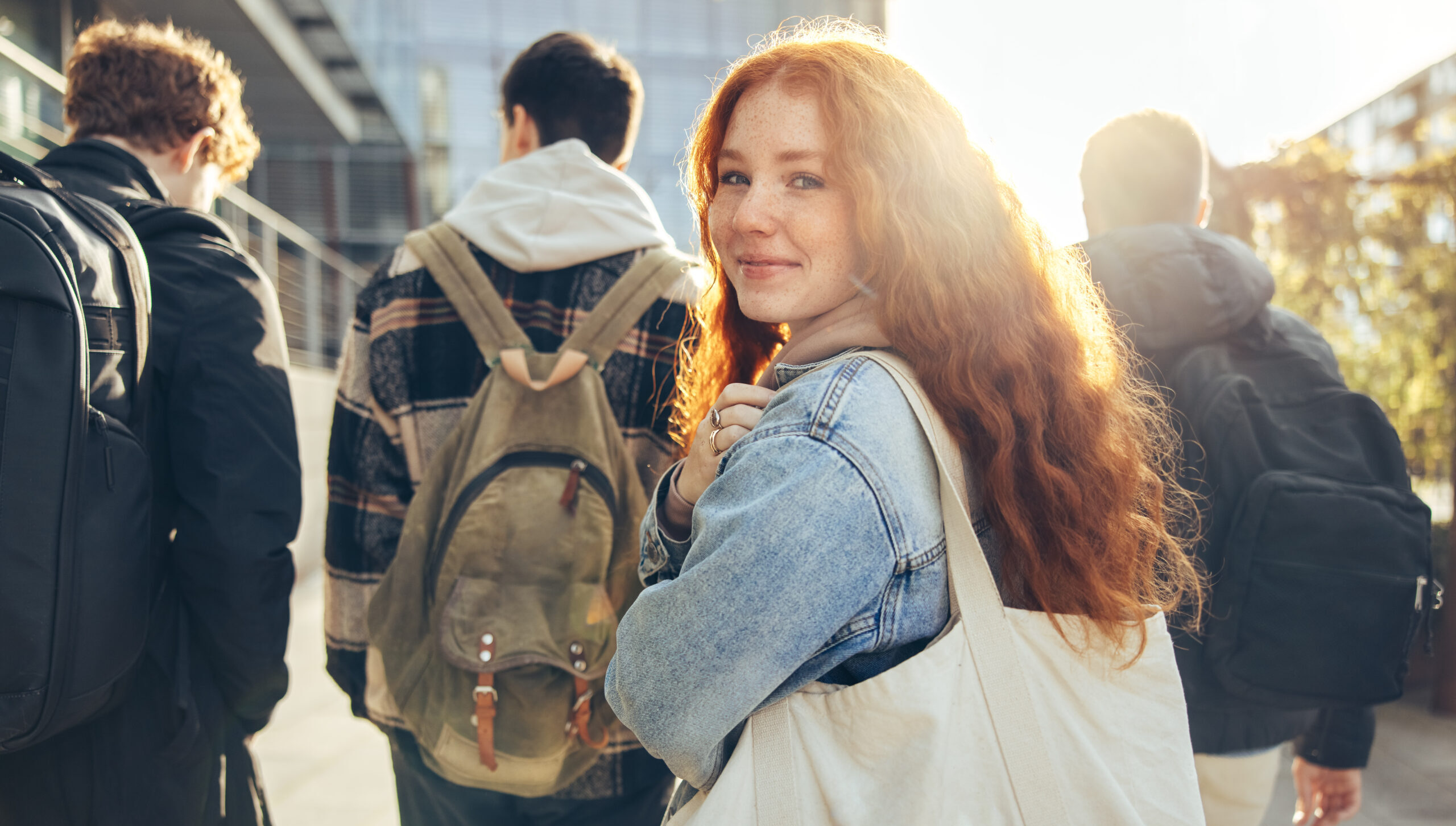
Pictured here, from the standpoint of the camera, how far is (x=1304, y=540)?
1.88m

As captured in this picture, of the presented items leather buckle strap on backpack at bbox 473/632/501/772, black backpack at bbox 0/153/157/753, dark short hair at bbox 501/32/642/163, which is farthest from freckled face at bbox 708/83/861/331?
black backpack at bbox 0/153/157/753

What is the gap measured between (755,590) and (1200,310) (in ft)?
4.84

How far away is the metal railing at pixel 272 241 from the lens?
15.3ft

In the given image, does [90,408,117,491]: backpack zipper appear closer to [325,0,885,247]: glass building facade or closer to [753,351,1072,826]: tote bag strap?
[753,351,1072,826]: tote bag strap

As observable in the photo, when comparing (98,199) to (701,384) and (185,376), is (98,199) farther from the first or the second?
(701,384)

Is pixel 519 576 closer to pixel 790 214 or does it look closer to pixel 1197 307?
pixel 790 214

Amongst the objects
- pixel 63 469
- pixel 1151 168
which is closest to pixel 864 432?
pixel 63 469

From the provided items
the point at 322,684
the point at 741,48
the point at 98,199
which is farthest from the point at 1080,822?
the point at 741,48

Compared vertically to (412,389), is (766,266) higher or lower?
higher

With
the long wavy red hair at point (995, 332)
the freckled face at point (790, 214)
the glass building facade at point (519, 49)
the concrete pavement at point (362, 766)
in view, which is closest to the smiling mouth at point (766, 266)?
the freckled face at point (790, 214)

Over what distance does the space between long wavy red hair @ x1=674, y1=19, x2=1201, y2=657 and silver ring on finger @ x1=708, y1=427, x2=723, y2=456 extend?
0.26 m

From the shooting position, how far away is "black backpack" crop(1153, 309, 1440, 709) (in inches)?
73.4

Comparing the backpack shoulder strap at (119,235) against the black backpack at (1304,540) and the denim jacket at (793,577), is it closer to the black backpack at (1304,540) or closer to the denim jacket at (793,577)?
the denim jacket at (793,577)

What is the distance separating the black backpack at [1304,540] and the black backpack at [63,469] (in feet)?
6.87
